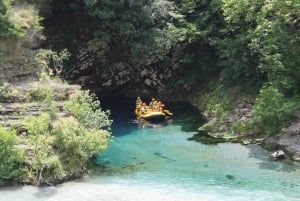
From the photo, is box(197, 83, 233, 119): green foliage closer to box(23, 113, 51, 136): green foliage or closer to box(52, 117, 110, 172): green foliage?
box(52, 117, 110, 172): green foliage

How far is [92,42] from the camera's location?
3019 centimetres

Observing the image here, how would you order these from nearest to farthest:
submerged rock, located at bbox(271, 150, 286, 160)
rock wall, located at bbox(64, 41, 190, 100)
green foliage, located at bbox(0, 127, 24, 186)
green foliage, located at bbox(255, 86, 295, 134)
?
green foliage, located at bbox(0, 127, 24, 186) < submerged rock, located at bbox(271, 150, 286, 160) < green foliage, located at bbox(255, 86, 295, 134) < rock wall, located at bbox(64, 41, 190, 100)

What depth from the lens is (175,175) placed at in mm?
19172

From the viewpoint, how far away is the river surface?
667 inches

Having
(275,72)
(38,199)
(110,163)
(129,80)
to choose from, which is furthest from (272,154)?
(129,80)

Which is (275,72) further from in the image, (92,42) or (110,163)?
(92,42)

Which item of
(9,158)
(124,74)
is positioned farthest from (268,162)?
(124,74)

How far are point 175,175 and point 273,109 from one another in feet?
17.7

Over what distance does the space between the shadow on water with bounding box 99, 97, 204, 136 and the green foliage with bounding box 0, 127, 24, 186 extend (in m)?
8.31

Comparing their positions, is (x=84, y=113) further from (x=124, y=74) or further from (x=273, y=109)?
(x=124, y=74)

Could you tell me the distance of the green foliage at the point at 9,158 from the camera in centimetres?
1716

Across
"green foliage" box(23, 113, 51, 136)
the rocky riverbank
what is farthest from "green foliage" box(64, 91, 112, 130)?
the rocky riverbank

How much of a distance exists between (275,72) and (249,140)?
3.09 m

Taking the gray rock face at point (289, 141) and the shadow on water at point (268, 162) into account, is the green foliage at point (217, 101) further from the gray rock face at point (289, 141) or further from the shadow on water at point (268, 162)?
the shadow on water at point (268, 162)
